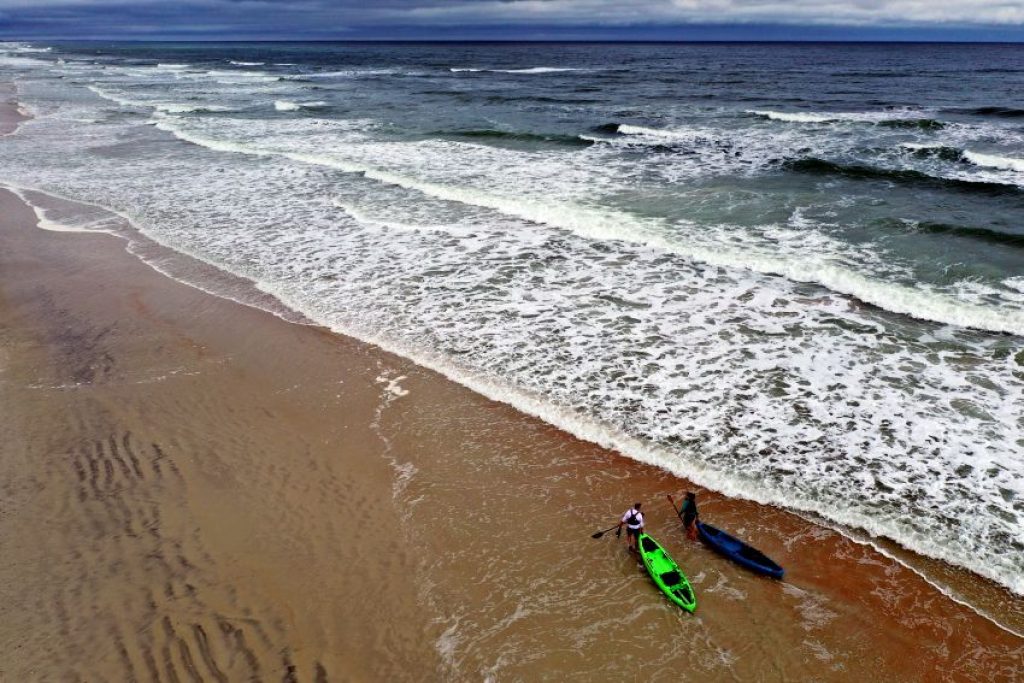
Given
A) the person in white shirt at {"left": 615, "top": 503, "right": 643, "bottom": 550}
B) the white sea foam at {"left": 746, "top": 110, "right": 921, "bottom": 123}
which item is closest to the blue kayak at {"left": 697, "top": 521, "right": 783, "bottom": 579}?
the person in white shirt at {"left": 615, "top": 503, "right": 643, "bottom": 550}

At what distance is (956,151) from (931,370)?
21763mm

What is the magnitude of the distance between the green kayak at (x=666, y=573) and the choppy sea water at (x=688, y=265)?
1964 millimetres

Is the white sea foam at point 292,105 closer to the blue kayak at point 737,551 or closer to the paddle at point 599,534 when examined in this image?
the paddle at point 599,534

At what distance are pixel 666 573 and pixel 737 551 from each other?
0.93m

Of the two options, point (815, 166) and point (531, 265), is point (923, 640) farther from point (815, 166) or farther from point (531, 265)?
point (815, 166)

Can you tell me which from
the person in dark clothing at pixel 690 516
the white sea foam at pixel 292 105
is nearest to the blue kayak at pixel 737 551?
the person in dark clothing at pixel 690 516

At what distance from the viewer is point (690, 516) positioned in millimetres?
7754

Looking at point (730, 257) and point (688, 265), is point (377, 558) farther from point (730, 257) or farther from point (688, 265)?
point (730, 257)

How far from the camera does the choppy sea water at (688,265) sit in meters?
9.40

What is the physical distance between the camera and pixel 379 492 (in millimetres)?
8609

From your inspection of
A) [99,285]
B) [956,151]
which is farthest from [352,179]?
[956,151]

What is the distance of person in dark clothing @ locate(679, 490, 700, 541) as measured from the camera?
774cm

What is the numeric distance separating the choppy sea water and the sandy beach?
100 centimetres

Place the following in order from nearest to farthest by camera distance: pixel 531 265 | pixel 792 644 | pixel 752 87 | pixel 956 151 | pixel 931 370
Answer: pixel 792 644 < pixel 931 370 < pixel 531 265 < pixel 956 151 < pixel 752 87
